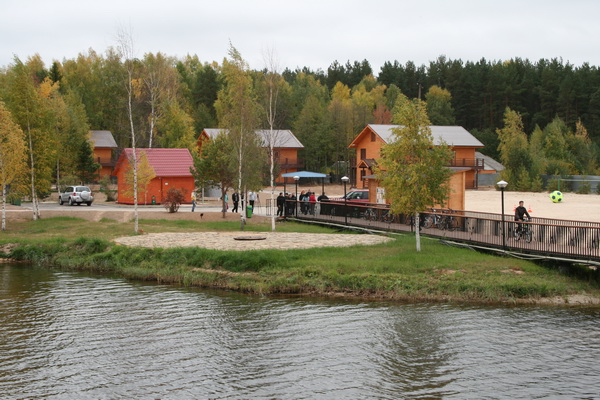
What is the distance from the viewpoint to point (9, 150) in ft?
113

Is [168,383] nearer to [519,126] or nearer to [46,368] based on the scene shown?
[46,368]

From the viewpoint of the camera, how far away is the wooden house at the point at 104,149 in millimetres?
77750

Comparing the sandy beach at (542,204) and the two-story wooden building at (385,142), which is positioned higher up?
the two-story wooden building at (385,142)

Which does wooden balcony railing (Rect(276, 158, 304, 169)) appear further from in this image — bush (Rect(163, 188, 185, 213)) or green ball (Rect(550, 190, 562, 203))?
bush (Rect(163, 188, 185, 213))

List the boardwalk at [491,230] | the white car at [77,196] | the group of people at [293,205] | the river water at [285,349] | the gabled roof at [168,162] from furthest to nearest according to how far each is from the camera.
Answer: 1. the gabled roof at [168,162]
2. the white car at [77,196]
3. the group of people at [293,205]
4. the boardwalk at [491,230]
5. the river water at [285,349]

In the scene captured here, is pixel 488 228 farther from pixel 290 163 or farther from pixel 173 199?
pixel 290 163

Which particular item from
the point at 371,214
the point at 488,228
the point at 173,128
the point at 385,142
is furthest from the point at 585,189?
the point at 173,128

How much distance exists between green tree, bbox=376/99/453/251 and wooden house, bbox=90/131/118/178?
59315mm

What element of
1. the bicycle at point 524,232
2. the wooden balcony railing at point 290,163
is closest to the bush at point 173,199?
the bicycle at point 524,232

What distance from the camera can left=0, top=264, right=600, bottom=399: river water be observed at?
1272 centimetres

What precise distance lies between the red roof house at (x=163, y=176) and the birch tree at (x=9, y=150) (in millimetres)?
14435

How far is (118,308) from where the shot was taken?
19625 mm

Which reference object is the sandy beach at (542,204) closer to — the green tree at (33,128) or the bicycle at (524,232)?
the bicycle at (524,232)

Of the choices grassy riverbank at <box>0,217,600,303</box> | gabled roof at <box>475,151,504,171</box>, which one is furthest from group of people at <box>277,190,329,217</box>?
gabled roof at <box>475,151,504,171</box>
